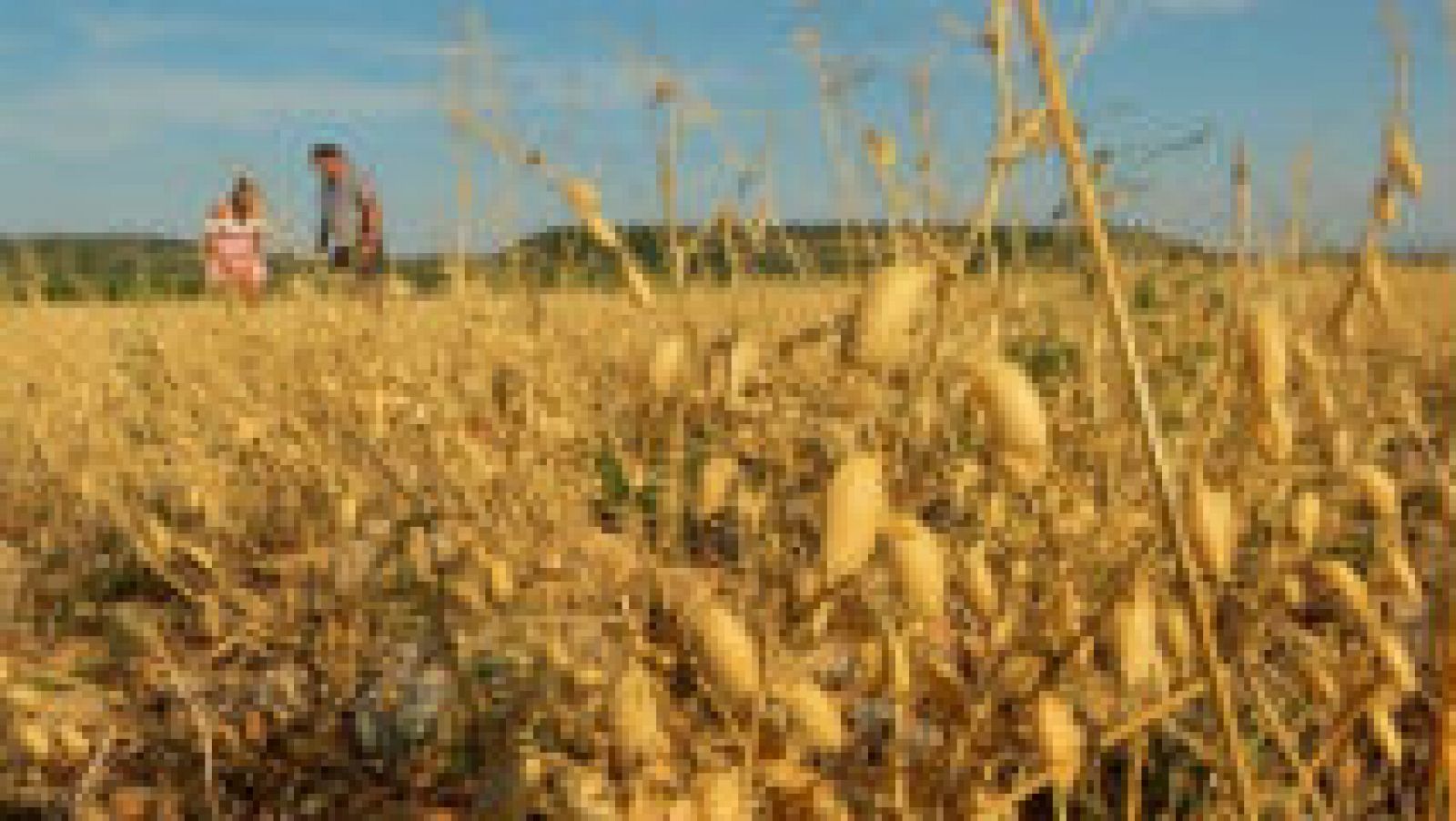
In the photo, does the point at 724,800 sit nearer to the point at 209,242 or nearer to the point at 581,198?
the point at 581,198

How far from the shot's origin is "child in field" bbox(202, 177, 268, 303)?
3348 mm

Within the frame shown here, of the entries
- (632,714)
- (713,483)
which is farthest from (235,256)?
(713,483)

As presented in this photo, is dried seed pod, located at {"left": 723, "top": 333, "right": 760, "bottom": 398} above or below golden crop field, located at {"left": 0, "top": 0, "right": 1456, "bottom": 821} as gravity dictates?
above

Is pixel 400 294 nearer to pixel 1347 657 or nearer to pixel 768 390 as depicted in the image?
pixel 768 390

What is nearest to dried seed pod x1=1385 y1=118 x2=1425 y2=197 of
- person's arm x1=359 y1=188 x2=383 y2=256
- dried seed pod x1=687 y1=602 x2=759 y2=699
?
dried seed pod x1=687 y1=602 x2=759 y2=699

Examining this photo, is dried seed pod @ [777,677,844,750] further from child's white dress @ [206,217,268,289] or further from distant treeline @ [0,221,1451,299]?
child's white dress @ [206,217,268,289]

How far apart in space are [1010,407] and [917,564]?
156 mm

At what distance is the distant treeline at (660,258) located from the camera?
1.76 meters

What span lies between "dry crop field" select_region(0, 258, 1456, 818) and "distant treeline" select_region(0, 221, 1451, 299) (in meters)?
0.09

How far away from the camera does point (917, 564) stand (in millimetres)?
812

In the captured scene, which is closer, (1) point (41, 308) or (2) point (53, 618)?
(2) point (53, 618)

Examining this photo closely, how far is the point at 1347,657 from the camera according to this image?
5.19ft

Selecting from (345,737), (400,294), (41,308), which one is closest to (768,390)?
(345,737)

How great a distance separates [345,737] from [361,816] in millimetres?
163
